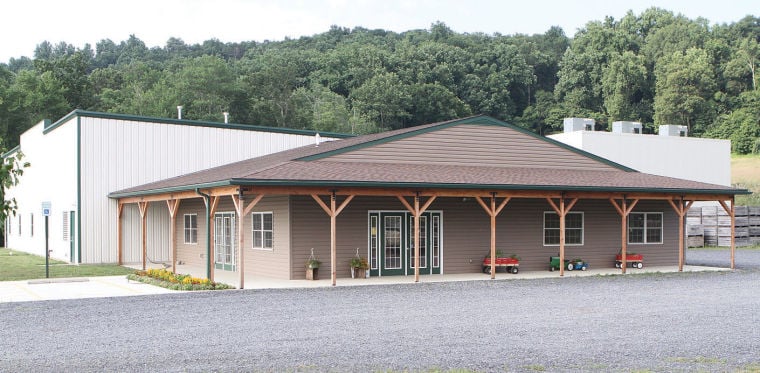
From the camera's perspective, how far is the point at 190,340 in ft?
33.2

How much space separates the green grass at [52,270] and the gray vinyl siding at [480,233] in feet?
17.9

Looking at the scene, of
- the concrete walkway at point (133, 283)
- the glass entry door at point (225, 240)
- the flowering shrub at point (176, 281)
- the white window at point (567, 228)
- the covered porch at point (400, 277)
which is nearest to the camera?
the concrete walkway at point (133, 283)

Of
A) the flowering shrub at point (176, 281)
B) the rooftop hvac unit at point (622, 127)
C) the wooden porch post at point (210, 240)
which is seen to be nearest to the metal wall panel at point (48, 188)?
the flowering shrub at point (176, 281)

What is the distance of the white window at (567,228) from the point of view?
72.1 ft

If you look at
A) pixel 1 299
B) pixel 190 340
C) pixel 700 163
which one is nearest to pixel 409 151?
pixel 1 299

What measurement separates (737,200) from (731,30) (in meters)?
35.4

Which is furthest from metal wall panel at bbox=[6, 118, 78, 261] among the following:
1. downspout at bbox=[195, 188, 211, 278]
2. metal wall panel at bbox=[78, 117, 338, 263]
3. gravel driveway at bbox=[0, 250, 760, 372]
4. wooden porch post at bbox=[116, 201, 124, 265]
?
gravel driveway at bbox=[0, 250, 760, 372]

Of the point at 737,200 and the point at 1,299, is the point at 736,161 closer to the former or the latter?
the point at 737,200

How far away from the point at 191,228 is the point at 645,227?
13.6m

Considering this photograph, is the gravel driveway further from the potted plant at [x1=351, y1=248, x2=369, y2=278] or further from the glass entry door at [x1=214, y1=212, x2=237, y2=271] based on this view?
→ the glass entry door at [x1=214, y1=212, x2=237, y2=271]

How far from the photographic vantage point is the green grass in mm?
19984

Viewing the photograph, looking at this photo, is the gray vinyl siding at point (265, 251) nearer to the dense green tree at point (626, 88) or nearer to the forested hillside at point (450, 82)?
→ the forested hillside at point (450, 82)

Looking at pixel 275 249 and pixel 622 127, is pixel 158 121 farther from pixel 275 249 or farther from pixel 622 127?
pixel 622 127

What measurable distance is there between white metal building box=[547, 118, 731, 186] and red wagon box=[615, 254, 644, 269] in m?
16.5
